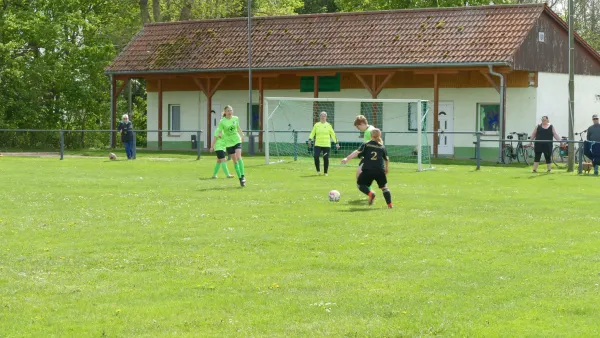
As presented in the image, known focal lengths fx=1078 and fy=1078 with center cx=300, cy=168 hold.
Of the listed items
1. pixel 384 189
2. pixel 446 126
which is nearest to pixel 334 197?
pixel 384 189

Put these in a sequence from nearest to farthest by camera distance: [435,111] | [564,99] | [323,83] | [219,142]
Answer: [219,142] < [435,111] < [564,99] < [323,83]

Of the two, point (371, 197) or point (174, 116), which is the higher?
point (174, 116)

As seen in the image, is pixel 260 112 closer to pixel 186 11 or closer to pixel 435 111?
pixel 435 111

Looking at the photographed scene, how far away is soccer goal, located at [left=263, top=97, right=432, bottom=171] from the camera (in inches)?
1622

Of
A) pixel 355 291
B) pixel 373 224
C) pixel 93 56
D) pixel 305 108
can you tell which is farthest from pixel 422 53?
pixel 355 291

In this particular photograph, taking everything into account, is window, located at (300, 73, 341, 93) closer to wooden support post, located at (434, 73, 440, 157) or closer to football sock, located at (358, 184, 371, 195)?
wooden support post, located at (434, 73, 440, 157)

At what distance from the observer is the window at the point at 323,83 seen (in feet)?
152

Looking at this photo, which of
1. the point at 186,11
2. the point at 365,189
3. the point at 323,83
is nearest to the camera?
the point at 365,189

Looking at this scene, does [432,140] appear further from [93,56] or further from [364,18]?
[93,56]

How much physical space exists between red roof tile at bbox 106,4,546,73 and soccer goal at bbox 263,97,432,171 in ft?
6.58

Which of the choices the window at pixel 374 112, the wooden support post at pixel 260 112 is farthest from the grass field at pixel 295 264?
the wooden support post at pixel 260 112

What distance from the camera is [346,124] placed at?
4553 cm

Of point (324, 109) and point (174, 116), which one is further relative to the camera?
point (174, 116)

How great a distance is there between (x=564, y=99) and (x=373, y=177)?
90.8 feet
